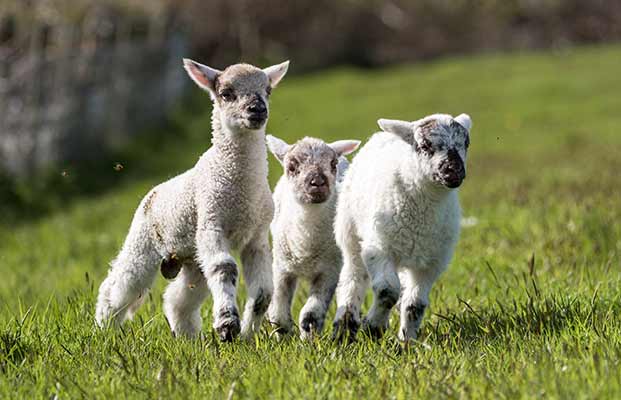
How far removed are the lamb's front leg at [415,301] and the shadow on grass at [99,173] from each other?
829 centimetres

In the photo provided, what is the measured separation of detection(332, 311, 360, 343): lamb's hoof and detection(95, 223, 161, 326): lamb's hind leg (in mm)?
1169

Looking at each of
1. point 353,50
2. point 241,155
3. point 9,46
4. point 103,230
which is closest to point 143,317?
point 241,155

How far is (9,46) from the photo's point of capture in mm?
19141

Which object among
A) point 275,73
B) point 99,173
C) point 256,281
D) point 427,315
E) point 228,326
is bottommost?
point 99,173

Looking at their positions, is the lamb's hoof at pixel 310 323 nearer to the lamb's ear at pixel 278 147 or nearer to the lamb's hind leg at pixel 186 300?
the lamb's hind leg at pixel 186 300

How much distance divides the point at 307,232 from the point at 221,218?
69cm

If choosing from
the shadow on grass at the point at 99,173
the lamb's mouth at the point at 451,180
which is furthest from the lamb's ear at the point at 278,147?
the shadow on grass at the point at 99,173

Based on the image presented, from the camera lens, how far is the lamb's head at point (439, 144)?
5.54 metres

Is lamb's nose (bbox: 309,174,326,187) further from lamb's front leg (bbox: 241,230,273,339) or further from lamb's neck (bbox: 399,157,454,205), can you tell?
lamb's neck (bbox: 399,157,454,205)

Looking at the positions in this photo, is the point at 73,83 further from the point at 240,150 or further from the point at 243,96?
the point at 243,96

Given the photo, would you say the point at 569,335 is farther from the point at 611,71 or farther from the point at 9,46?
the point at 611,71

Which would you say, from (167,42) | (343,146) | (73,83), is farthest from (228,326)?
(167,42)

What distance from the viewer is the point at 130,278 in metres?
6.48

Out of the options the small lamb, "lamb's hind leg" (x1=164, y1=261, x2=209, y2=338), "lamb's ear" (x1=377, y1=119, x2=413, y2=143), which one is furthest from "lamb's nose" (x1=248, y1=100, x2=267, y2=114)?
"lamb's hind leg" (x1=164, y1=261, x2=209, y2=338)
